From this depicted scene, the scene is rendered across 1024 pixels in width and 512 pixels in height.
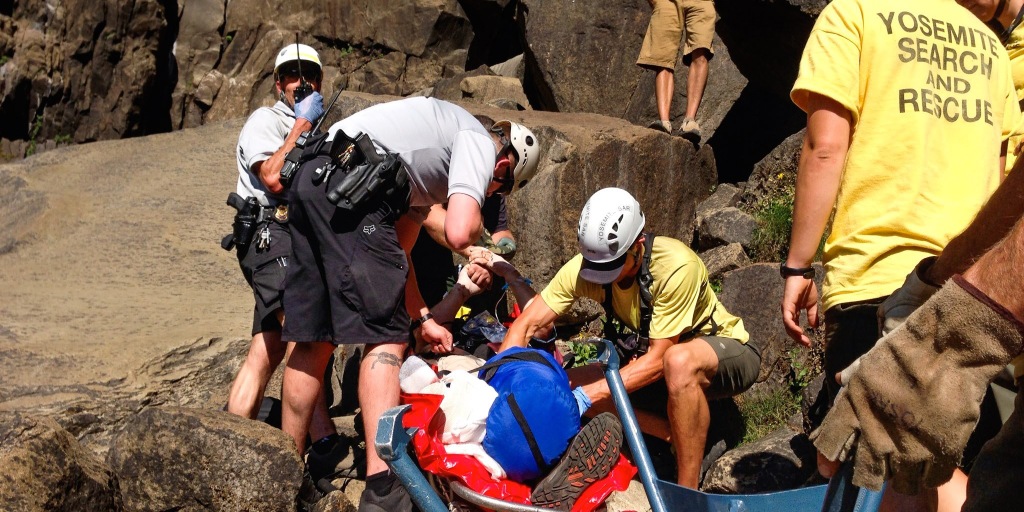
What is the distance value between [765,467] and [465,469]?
63.1 inches

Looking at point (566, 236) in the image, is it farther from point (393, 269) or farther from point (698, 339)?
point (393, 269)

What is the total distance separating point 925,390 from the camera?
1.67m

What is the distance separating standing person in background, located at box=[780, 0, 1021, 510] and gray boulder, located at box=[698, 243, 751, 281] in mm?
3347

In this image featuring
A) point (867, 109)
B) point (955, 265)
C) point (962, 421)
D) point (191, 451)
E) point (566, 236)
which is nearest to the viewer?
point (962, 421)

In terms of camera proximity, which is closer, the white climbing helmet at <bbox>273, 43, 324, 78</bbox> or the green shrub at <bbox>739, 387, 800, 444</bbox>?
the green shrub at <bbox>739, 387, 800, 444</bbox>

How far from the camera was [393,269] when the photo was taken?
3.96 metres

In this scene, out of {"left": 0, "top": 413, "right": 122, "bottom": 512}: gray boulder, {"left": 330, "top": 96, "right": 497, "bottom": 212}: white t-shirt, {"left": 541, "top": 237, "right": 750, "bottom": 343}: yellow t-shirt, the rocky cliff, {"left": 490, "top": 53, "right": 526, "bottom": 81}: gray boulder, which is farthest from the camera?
{"left": 490, "top": 53, "right": 526, "bottom": 81}: gray boulder

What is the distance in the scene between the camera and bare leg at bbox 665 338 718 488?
439 cm

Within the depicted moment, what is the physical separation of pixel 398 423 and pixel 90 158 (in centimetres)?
900

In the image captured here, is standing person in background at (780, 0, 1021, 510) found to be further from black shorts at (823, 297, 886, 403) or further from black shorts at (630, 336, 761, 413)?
black shorts at (630, 336, 761, 413)

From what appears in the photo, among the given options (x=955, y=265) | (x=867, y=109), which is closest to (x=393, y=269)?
(x=867, y=109)

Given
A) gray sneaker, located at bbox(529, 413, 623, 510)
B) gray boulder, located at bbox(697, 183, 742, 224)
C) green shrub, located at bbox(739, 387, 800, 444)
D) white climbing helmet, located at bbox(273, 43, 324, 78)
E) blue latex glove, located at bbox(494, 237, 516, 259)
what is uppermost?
white climbing helmet, located at bbox(273, 43, 324, 78)

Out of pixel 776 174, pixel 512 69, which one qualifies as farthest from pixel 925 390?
pixel 512 69

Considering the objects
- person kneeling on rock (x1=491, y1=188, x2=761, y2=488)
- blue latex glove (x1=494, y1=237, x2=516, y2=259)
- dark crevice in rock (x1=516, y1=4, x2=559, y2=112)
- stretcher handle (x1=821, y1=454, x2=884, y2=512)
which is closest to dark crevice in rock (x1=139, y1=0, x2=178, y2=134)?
dark crevice in rock (x1=516, y1=4, x2=559, y2=112)
